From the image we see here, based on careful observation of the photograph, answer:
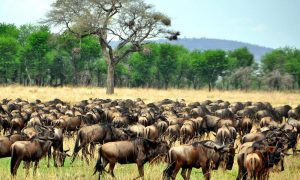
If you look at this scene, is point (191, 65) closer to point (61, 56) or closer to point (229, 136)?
point (61, 56)

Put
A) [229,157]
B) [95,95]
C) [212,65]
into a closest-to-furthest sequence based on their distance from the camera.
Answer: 1. [229,157]
2. [95,95]
3. [212,65]

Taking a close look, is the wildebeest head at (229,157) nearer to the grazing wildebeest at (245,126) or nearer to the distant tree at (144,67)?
the grazing wildebeest at (245,126)

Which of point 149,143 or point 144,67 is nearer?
point 149,143

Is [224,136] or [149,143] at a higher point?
[149,143]

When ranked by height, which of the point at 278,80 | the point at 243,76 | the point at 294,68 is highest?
the point at 294,68

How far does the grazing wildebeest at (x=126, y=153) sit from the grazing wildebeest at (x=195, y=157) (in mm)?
1078

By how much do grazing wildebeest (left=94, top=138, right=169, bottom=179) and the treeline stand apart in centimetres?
6800

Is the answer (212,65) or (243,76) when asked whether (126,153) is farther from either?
(243,76)

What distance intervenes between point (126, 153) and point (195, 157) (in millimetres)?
1980

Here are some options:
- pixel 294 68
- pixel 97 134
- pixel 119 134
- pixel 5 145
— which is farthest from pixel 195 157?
pixel 294 68

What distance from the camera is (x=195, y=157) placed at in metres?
12.6

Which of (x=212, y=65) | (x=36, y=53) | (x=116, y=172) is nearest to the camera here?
(x=116, y=172)

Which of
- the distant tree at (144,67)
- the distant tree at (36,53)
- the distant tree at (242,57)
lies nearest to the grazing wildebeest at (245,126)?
the distant tree at (36,53)

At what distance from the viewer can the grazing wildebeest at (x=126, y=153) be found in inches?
517
